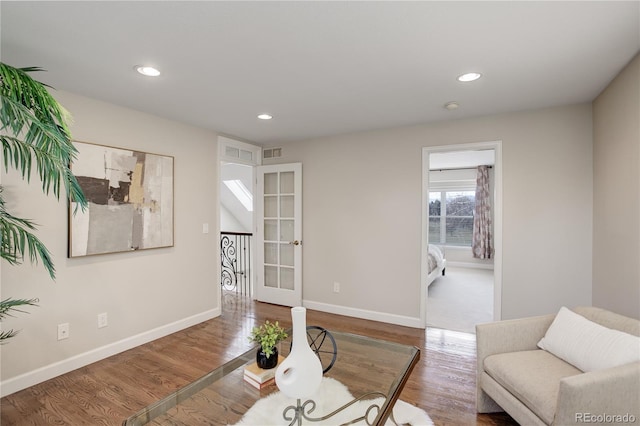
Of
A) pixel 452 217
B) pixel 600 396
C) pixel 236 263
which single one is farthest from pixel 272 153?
pixel 452 217

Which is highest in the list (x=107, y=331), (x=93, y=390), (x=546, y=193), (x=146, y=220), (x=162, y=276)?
(x=546, y=193)

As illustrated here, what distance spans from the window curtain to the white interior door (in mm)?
5028

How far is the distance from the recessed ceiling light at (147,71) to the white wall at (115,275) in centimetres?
89

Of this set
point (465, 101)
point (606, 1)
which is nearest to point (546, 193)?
point (465, 101)

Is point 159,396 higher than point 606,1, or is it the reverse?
point 606,1

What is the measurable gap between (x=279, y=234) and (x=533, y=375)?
3470 millimetres

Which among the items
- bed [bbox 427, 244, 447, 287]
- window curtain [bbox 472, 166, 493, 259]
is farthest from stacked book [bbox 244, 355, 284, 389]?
window curtain [bbox 472, 166, 493, 259]

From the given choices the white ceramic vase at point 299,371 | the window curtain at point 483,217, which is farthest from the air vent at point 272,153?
the window curtain at point 483,217

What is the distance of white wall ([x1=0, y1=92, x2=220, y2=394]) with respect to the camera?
7.83 ft

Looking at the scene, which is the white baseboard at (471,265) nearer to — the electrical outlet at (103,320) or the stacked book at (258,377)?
the stacked book at (258,377)

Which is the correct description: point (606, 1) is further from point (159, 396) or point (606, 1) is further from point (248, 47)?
point (159, 396)

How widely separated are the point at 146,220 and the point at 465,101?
10.9 ft

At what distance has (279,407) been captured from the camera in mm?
1636

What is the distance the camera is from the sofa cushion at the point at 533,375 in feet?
5.07
